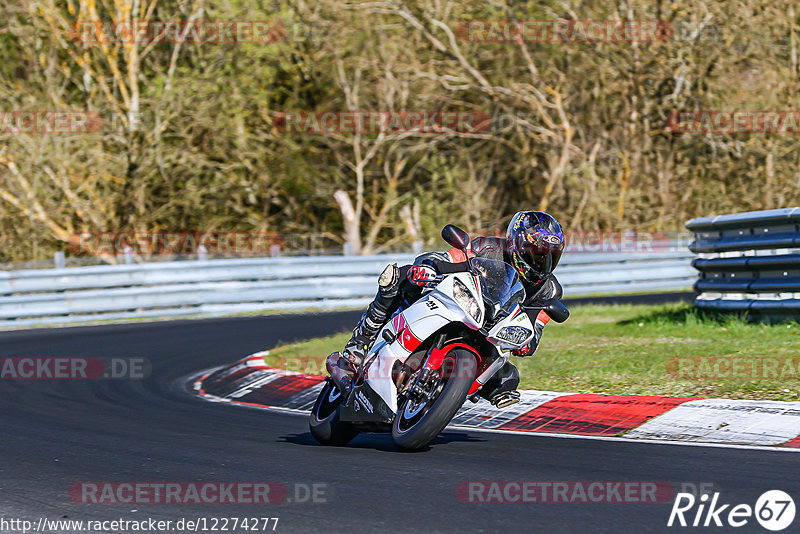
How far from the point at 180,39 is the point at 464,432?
18.7 metres

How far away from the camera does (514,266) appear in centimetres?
679

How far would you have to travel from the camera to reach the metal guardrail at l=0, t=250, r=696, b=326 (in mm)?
17656

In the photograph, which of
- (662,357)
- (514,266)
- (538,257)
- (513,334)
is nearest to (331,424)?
(513,334)

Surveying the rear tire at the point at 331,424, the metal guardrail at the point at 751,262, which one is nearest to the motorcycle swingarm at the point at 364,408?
the rear tire at the point at 331,424

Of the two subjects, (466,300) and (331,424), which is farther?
(331,424)

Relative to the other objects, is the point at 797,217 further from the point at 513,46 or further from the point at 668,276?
the point at 513,46

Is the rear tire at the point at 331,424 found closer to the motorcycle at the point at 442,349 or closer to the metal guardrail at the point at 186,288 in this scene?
the motorcycle at the point at 442,349

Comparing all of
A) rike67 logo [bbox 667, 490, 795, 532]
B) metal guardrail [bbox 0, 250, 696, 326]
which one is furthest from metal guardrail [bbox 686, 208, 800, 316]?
metal guardrail [bbox 0, 250, 696, 326]

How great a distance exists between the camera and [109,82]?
2497 cm

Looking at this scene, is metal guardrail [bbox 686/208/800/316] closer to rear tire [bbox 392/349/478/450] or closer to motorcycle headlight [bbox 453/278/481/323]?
motorcycle headlight [bbox 453/278/481/323]

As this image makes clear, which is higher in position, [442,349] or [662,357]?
[442,349]

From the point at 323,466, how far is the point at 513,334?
4.34 feet

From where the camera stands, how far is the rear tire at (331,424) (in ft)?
23.4

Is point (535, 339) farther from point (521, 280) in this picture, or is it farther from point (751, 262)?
point (751, 262)
